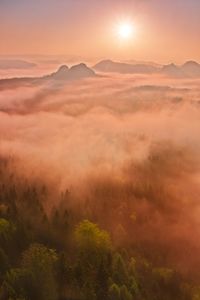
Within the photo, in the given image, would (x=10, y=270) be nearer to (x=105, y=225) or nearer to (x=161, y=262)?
(x=161, y=262)

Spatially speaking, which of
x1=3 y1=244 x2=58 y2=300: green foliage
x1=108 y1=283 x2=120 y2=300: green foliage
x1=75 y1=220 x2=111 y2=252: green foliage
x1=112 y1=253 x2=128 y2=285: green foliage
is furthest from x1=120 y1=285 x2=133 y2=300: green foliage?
x1=75 y1=220 x2=111 y2=252: green foliage

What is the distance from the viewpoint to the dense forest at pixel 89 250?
83.9 m

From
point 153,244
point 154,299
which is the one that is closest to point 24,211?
point 153,244

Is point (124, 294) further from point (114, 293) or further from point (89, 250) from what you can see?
point (89, 250)

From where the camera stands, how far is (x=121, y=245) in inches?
5290

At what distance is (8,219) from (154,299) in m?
46.8

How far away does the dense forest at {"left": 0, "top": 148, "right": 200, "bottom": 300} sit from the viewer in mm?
83938

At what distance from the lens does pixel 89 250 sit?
107812mm

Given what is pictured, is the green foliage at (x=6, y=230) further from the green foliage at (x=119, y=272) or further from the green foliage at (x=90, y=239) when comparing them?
the green foliage at (x=119, y=272)

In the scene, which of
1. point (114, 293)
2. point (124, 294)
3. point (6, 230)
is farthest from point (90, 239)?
point (114, 293)

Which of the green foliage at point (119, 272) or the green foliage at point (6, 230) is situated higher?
the green foliage at point (6, 230)

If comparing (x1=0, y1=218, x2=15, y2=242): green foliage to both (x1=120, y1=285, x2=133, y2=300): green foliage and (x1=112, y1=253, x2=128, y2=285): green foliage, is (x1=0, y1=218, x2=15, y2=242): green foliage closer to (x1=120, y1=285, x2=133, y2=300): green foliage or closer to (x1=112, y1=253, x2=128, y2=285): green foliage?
(x1=112, y1=253, x2=128, y2=285): green foliage

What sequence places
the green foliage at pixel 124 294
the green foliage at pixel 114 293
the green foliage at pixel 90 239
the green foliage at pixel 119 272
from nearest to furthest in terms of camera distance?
the green foliage at pixel 114 293, the green foliage at pixel 124 294, the green foliage at pixel 119 272, the green foliage at pixel 90 239

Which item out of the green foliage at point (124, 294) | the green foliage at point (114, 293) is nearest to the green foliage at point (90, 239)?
the green foliage at point (124, 294)
